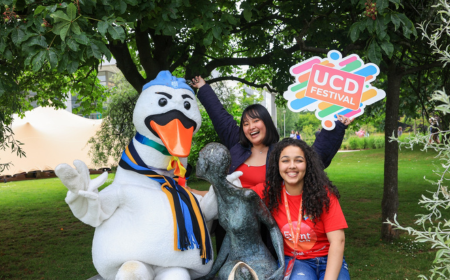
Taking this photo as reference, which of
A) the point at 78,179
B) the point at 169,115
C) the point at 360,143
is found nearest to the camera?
the point at 78,179

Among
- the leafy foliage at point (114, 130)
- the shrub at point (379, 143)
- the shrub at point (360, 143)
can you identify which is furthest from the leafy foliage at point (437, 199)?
the shrub at point (360, 143)

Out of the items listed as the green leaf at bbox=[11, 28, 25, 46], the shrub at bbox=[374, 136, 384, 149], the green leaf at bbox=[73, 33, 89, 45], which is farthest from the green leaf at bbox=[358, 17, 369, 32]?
the shrub at bbox=[374, 136, 384, 149]

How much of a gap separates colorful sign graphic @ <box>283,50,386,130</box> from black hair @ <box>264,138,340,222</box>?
28 cm

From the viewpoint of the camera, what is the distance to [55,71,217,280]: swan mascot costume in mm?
2146

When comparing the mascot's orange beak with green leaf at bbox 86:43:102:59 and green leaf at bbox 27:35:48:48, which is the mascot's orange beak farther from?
green leaf at bbox 27:35:48:48

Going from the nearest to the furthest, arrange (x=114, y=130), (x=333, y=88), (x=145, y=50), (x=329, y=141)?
(x=333, y=88) < (x=329, y=141) < (x=145, y=50) < (x=114, y=130)

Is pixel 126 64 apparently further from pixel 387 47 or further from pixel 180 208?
pixel 180 208

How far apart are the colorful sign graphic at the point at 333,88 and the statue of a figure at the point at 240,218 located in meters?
0.69

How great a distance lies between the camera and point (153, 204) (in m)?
2.25

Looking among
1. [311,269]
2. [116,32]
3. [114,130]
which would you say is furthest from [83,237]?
[311,269]

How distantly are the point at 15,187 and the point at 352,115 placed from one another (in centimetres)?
1392

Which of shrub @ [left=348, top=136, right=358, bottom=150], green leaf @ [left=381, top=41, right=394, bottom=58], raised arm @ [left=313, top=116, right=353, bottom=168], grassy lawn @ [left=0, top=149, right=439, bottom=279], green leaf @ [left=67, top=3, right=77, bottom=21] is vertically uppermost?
green leaf @ [left=67, top=3, right=77, bottom=21]

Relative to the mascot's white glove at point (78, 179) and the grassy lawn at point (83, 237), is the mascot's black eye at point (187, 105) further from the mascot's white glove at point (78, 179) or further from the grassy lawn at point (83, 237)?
the grassy lawn at point (83, 237)

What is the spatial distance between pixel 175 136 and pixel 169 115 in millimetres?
142
